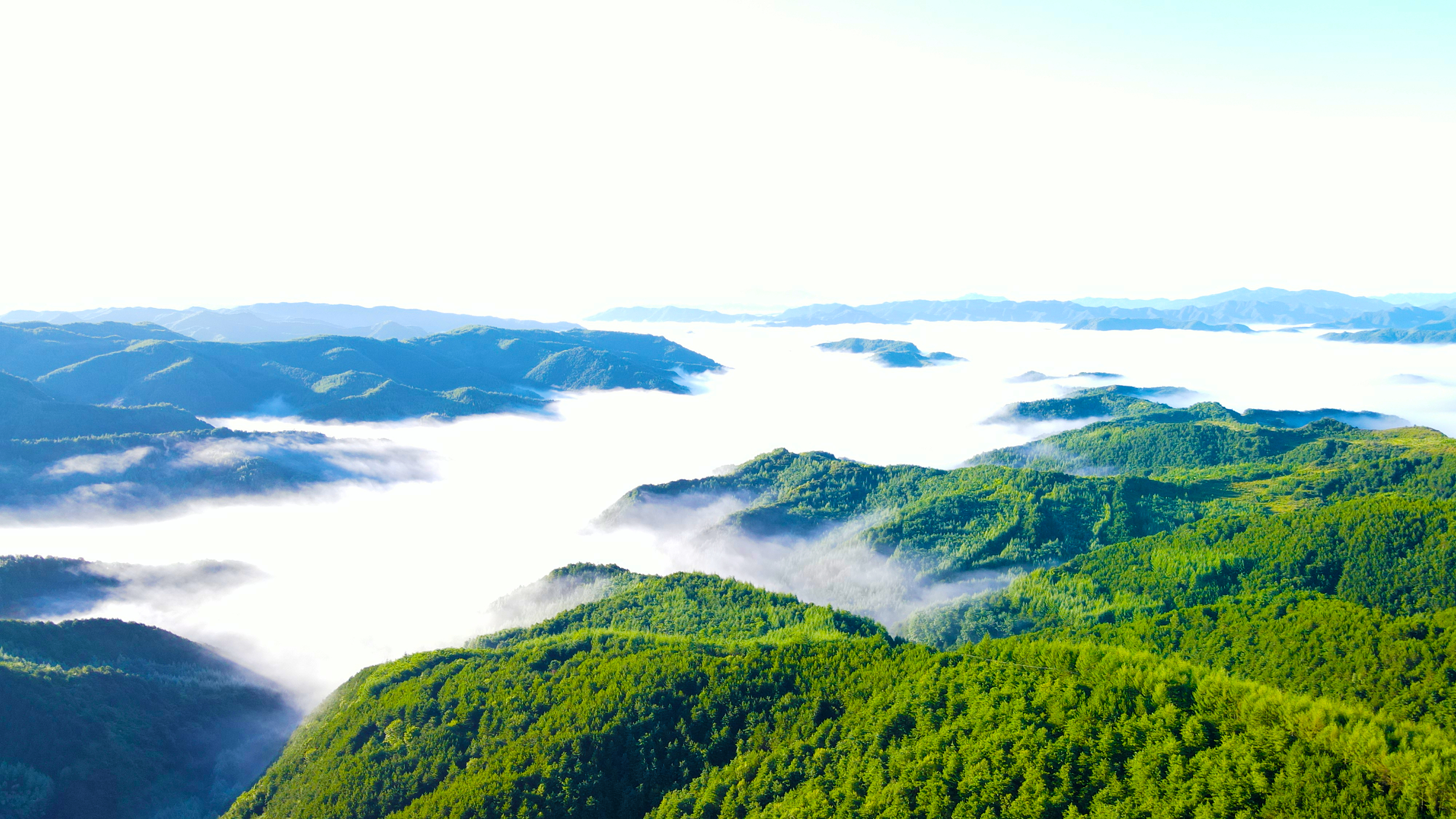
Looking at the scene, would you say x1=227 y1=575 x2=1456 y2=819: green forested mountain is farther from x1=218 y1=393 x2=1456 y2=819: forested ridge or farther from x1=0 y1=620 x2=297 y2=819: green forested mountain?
x1=0 y1=620 x2=297 y2=819: green forested mountain

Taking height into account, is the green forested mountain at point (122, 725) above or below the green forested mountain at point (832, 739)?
below

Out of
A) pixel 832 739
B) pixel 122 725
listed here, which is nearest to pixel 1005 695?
pixel 832 739

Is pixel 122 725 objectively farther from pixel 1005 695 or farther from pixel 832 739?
pixel 1005 695

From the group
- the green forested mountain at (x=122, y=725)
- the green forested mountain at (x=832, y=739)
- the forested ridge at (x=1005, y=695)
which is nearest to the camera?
Result: the green forested mountain at (x=832, y=739)

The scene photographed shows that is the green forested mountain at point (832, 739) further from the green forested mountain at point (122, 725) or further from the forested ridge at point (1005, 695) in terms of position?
the green forested mountain at point (122, 725)

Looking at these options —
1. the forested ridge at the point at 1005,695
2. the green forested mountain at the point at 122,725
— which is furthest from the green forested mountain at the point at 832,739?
the green forested mountain at the point at 122,725

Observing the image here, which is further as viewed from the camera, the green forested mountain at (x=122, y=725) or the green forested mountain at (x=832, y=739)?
the green forested mountain at (x=122, y=725)
